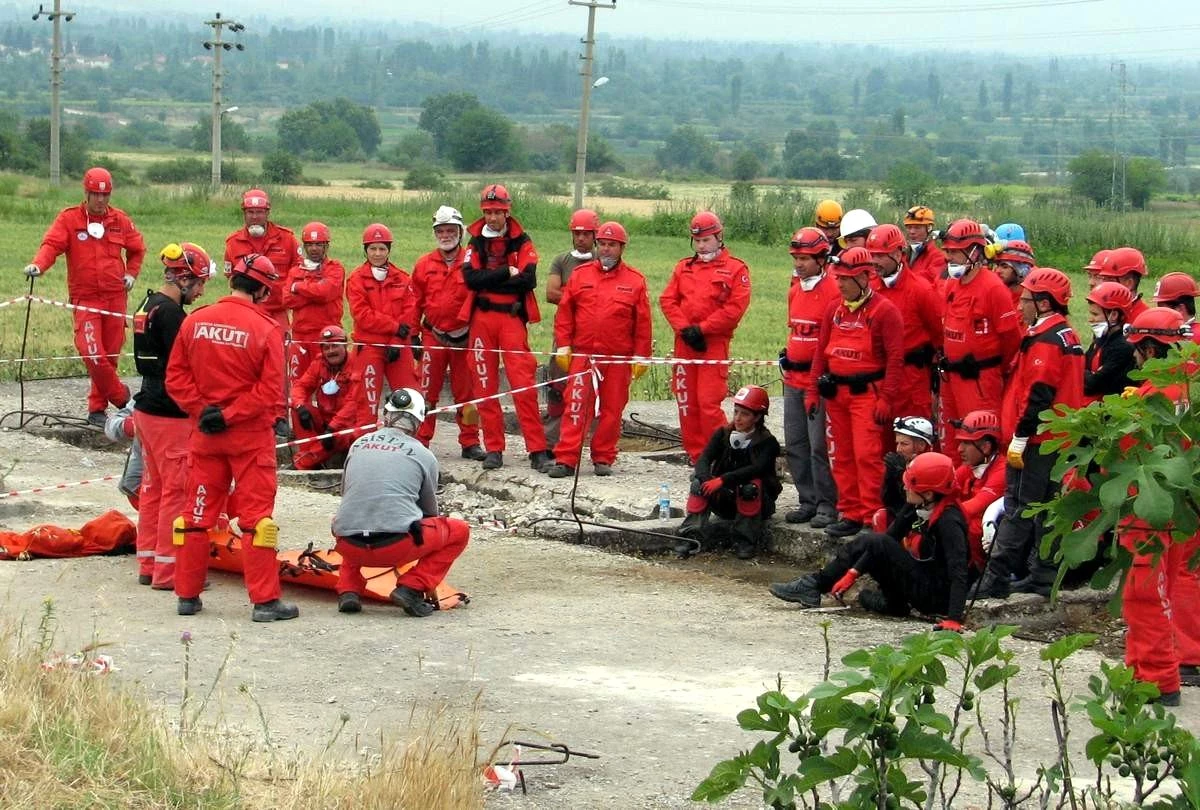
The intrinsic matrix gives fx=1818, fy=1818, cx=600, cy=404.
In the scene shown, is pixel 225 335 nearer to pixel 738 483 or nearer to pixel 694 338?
pixel 738 483

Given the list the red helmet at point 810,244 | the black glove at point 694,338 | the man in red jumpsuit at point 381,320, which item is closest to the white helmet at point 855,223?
the red helmet at point 810,244

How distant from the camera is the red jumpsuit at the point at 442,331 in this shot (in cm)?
1504

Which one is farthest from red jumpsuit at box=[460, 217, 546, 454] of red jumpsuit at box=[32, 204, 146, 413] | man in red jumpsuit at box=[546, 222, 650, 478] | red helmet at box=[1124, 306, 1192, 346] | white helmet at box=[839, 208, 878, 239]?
red helmet at box=[1124, 306, 1192, 346]

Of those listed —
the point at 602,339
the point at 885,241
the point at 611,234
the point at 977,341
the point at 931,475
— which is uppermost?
the point at 885,241

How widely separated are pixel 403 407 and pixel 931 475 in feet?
10.0

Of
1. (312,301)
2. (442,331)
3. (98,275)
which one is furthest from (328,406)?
(98,275)

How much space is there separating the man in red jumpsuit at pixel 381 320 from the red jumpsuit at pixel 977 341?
188 inches

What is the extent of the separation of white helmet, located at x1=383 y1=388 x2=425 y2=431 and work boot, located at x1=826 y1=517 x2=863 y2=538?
3.19m

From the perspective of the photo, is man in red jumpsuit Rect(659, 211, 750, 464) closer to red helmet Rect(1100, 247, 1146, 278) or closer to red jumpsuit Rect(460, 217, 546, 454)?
red jumpsuit Rect(460, 217, 546, 454)

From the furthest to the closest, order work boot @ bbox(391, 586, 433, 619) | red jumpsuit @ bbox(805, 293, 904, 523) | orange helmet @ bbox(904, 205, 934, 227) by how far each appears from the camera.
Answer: orange helmet @ bbox(904, 205, 934, 227), red jumpsuit @ bbox(805, 293, 904, 523), work boot @ bbox(391, 586, 433, 619)

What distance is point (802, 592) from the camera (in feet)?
35.4

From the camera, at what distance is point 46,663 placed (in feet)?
27.2

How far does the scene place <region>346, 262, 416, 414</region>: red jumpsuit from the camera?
14859mm

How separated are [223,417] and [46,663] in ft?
6.80
